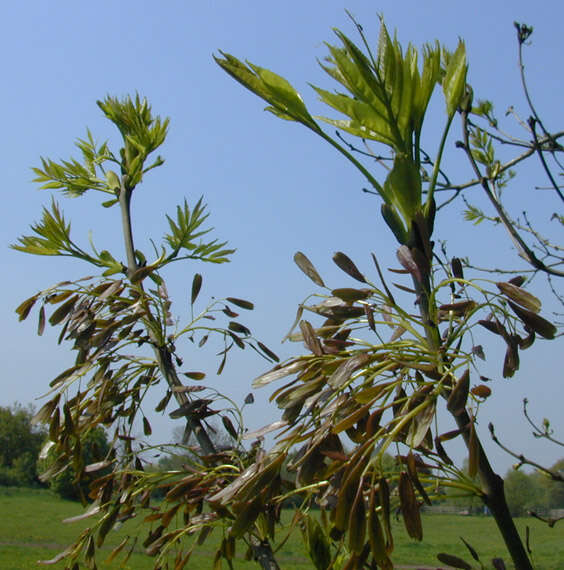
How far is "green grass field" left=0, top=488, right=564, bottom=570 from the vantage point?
585 inches

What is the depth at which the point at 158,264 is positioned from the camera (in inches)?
64.8

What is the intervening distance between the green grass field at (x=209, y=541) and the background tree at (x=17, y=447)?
2.91m

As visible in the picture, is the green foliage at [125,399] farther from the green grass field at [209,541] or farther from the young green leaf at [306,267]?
the green grass field at [209,541]

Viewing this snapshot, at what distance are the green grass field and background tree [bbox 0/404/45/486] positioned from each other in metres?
2.91

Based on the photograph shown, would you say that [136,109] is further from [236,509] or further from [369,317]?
[236,509]

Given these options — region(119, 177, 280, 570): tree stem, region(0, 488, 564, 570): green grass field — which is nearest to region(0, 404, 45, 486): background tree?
region(0, 488, 564, 570): green grass field

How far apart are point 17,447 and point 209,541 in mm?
19826

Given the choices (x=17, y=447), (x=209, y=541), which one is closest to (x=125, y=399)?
(x=209, y=541)

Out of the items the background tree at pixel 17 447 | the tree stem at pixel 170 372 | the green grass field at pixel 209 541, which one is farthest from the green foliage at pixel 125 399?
the background tree at pixel 17 447

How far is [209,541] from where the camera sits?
19.7 metres

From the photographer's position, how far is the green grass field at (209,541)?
14852 mm

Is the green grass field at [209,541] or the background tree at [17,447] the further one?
the background tree at [17,447]

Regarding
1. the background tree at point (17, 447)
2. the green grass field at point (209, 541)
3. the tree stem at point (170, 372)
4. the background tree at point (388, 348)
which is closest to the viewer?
the background tree at point (388, 348)

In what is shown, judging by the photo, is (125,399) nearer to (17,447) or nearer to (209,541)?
(209,541)
